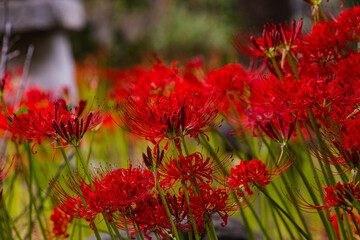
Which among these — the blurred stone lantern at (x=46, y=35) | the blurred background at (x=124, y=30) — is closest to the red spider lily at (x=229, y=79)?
the blurred background at (x=124, y=30)

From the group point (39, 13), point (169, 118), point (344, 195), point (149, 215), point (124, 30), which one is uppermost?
point (124, 30)

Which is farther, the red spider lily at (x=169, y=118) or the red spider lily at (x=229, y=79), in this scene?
the red spider lily at (x=229, y=79)

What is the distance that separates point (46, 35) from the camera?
3881mm

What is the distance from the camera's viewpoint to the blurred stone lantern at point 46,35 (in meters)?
3.54

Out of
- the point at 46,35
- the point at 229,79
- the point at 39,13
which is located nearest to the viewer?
the point at 229,79

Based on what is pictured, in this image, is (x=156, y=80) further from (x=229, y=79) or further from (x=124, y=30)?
(x=124, y=30)

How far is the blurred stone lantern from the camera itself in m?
3.54

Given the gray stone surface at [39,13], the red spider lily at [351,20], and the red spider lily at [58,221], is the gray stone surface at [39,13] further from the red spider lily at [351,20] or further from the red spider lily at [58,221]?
the red spider lily at [351,20]

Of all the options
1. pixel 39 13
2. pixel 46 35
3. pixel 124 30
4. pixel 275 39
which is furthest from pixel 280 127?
pixel 124 30

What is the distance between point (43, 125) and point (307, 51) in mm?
564

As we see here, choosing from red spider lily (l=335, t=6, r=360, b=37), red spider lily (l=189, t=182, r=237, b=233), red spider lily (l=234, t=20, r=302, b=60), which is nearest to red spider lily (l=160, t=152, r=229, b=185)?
red spider lily (l=189, t=182, r=237, b=233)

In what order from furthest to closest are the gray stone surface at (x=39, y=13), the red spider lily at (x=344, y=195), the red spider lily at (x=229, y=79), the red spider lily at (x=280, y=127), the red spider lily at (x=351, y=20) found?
the gray stone surface at (x=39, y=13), the red spider lily at (x=229, y=79), the red spider lily at (x=351, y=20), the red spider lily at (x=280, y=127), the red spider lily at (x=344, y=195)

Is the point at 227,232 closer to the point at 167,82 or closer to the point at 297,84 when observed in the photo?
the point at 167,82

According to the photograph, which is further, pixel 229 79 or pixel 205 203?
pixel 229 79
